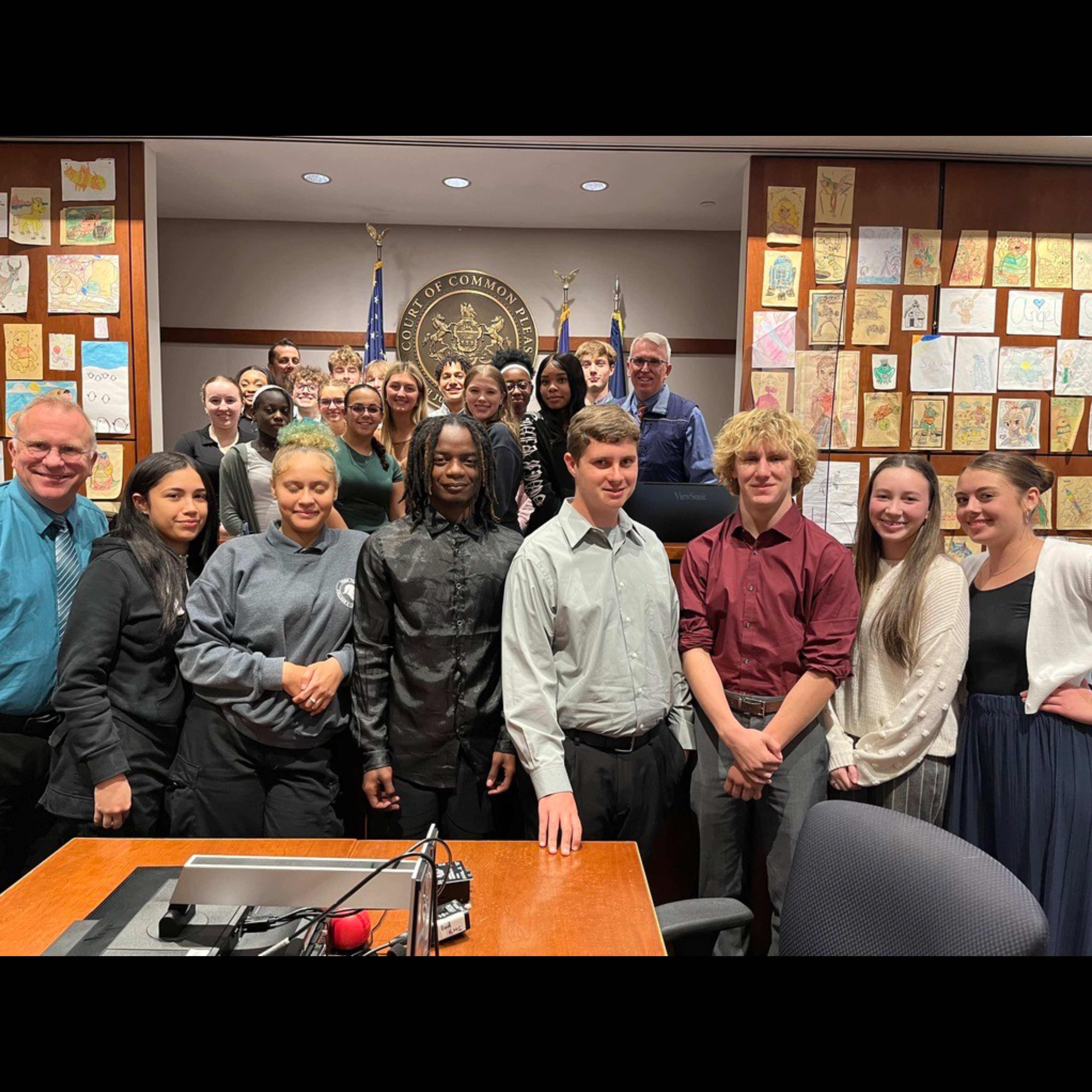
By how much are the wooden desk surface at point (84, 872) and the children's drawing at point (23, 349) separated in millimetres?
3628

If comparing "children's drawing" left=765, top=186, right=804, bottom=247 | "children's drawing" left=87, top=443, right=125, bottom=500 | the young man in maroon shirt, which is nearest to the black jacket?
the young man in maroon shirt

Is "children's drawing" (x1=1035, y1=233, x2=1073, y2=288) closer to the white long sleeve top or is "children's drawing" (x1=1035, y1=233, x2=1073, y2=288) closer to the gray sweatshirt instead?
the white long sleeve top

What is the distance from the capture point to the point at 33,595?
2.20m

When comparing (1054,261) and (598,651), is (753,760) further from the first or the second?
(1054,261)

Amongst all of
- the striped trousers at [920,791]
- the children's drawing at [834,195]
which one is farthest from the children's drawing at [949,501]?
the striped trousers at [920,791]

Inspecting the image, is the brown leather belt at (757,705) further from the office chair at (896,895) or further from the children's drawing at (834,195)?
the children's drawing at (834,195)

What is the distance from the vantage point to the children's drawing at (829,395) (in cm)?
462

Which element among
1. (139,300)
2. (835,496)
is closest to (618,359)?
(835,496)

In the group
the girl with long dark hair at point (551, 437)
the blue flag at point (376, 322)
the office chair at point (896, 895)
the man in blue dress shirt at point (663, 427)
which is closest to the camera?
the office chair at point (896, 895)

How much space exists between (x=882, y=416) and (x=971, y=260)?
3.21 ft

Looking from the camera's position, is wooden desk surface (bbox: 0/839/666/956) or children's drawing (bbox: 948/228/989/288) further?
children's drawing (bbox: 948/228/989/288)

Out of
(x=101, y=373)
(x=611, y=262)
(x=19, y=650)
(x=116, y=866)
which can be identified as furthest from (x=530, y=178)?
(x=116, y=866)

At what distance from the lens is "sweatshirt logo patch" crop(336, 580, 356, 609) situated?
7.07 feet

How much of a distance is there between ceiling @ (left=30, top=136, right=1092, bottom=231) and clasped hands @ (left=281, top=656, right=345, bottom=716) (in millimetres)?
3580
